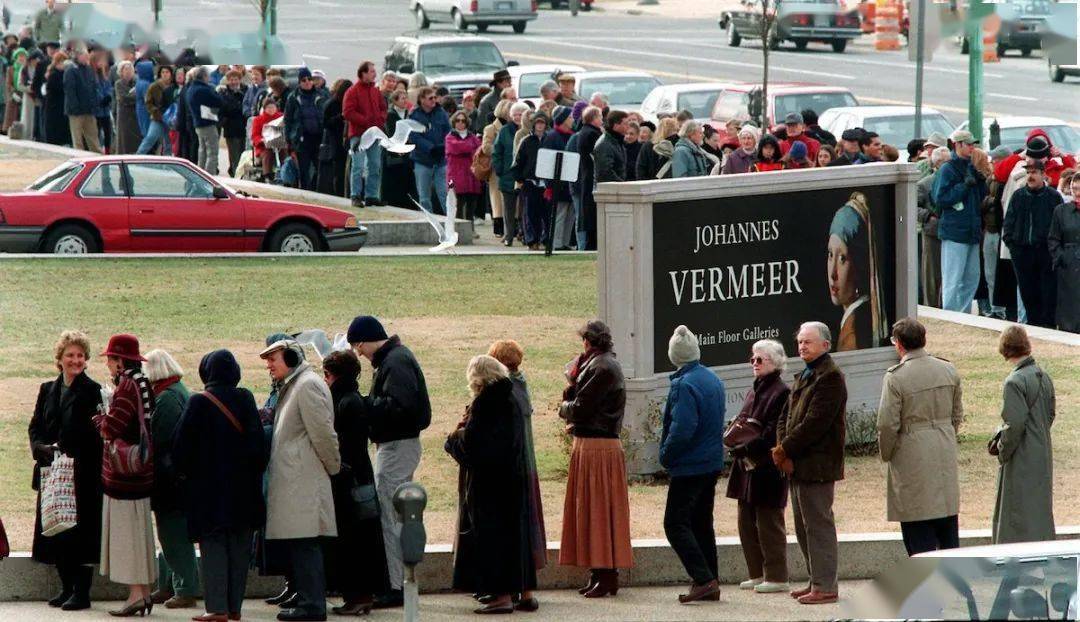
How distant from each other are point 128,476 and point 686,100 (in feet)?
73.4

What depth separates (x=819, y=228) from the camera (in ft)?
46.4

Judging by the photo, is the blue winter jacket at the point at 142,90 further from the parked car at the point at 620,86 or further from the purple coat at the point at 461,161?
the purple coat at the point at 461,161

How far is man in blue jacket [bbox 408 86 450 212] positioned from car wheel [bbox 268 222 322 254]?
108 inches

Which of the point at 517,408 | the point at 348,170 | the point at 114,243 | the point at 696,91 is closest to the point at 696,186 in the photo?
the point at 517,408

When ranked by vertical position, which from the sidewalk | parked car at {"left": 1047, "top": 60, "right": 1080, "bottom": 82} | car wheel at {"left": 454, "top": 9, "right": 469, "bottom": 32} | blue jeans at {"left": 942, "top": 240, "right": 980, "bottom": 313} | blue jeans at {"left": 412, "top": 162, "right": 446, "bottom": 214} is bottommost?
the sidewalk

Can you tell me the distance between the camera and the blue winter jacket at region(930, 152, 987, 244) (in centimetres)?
1881

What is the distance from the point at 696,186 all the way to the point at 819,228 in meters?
1.26

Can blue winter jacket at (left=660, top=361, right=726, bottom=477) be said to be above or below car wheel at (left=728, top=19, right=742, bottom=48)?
below

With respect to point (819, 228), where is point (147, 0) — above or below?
above

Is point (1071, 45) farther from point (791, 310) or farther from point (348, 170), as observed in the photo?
point (791, 310)

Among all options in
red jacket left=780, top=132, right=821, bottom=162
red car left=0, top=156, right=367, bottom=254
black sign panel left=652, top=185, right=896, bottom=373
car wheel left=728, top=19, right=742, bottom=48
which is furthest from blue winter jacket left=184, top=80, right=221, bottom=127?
car wheel left=728, top=19, right=742, bottom=48

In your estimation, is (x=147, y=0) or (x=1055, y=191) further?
(x=147, y=0)

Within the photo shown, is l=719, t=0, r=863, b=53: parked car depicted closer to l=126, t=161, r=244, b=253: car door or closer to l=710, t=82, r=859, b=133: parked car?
l=710, t=82, r=859, b=133: parked car

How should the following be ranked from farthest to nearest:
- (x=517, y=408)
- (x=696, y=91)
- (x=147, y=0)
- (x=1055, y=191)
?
(x=696, y=91) < (x=147, y=0) < (x=1055, y=191) < (x=517, y=408)
